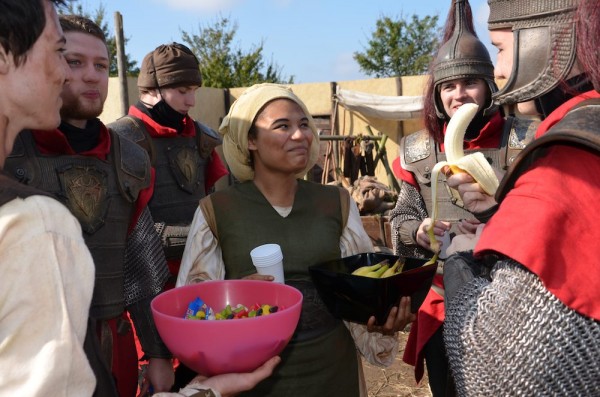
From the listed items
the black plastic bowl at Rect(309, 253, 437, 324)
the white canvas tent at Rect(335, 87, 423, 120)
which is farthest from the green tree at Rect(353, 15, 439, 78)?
the black plastic bowl at Rect(309, 253, 437, 324)

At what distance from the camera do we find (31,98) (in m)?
1.26

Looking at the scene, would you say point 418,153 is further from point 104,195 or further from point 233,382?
point 233,382

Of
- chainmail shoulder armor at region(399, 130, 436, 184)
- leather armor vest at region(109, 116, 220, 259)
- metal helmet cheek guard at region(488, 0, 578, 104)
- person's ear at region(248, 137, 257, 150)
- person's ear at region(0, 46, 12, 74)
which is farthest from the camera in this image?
leather armor vest at region(109, 116, 220, 259)

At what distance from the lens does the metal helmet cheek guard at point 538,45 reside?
152 centimetres

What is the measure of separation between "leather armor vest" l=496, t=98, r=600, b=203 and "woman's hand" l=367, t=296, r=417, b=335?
77 cm

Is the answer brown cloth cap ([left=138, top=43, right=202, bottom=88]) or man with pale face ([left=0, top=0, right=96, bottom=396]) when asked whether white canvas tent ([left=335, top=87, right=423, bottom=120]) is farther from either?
man with pale face ([left=0, top=0, right=96, bottom=396])

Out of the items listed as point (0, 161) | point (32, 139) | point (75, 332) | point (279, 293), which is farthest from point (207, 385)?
point (32, 139)

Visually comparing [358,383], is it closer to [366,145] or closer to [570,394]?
[570,394]

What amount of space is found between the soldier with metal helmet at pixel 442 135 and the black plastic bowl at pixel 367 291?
963 mm

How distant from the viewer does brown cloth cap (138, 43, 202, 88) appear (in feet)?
14.5

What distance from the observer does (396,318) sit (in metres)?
2.14

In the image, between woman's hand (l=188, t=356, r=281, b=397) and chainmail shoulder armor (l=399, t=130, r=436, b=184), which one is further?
chainmail shoulder armor (l=399, t=130, r=436, b=184)

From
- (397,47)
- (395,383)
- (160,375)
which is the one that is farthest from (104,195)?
(397,47)

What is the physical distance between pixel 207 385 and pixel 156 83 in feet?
11.0
